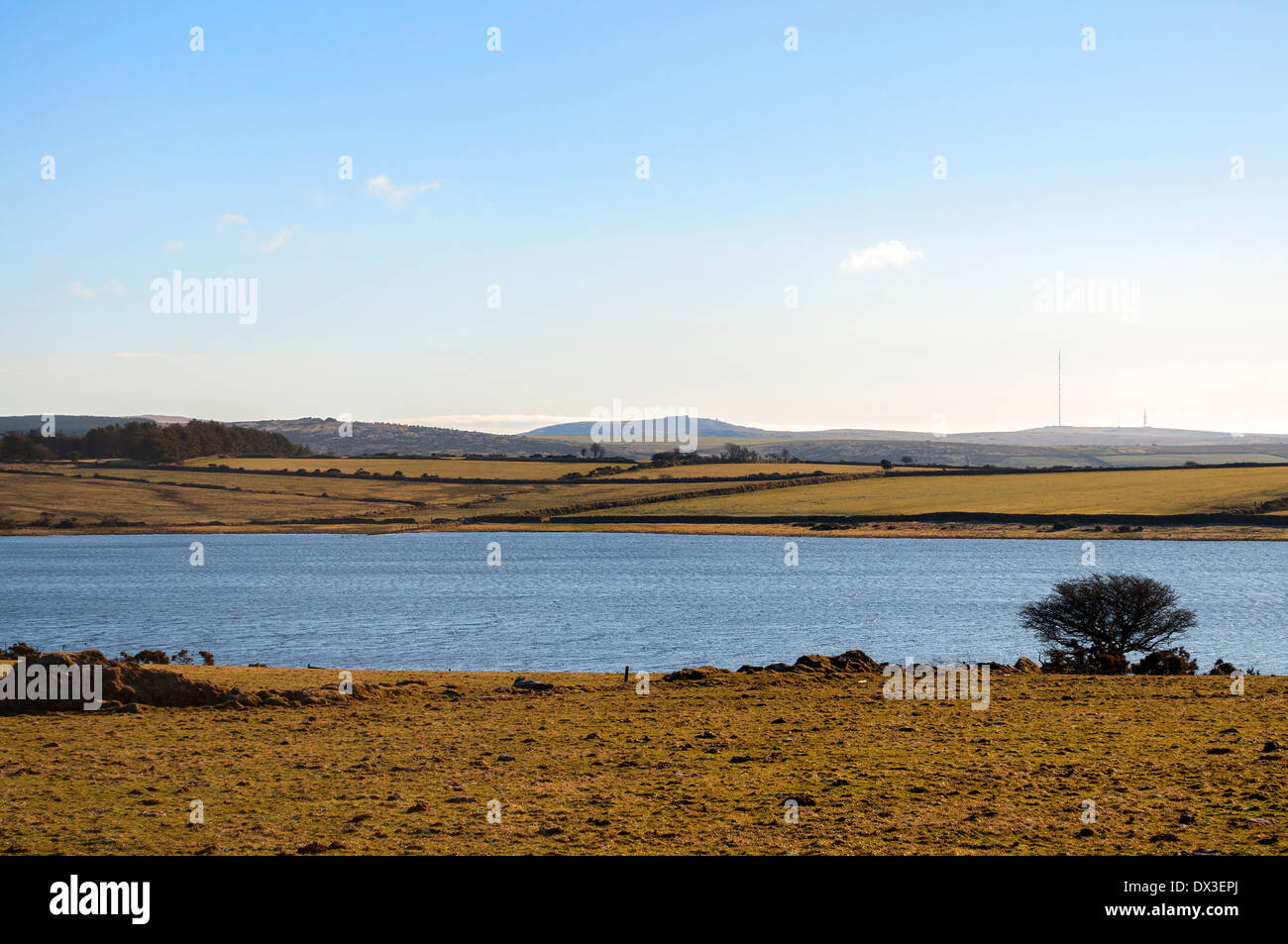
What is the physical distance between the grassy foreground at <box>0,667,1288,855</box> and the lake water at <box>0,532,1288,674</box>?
15.9 metres

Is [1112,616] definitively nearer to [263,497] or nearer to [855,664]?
[855,664]

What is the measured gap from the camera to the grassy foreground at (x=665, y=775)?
11.9m

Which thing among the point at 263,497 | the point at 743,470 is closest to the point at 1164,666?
the point at 263,497

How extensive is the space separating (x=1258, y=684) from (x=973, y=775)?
15.0m

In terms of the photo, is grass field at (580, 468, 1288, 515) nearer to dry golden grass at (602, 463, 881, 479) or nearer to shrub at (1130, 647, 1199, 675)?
dry golden grass at (602, 463, 881, 479)

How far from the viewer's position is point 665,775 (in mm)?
15844

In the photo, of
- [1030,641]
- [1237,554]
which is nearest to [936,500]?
[1237,554]

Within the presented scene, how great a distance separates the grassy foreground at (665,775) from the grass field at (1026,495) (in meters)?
94.5

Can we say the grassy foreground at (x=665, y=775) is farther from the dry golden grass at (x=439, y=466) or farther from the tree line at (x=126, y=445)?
the tree line at (x=126, y=445)

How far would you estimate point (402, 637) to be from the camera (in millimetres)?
46000

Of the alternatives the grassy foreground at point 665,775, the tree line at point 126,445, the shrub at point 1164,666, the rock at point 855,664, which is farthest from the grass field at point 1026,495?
the grassy foreground at point 665,775

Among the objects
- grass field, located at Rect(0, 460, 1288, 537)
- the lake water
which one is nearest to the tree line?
grass field, located at Rect(0, 460, 1288, 537)

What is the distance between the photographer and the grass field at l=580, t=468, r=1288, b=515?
370 feet
